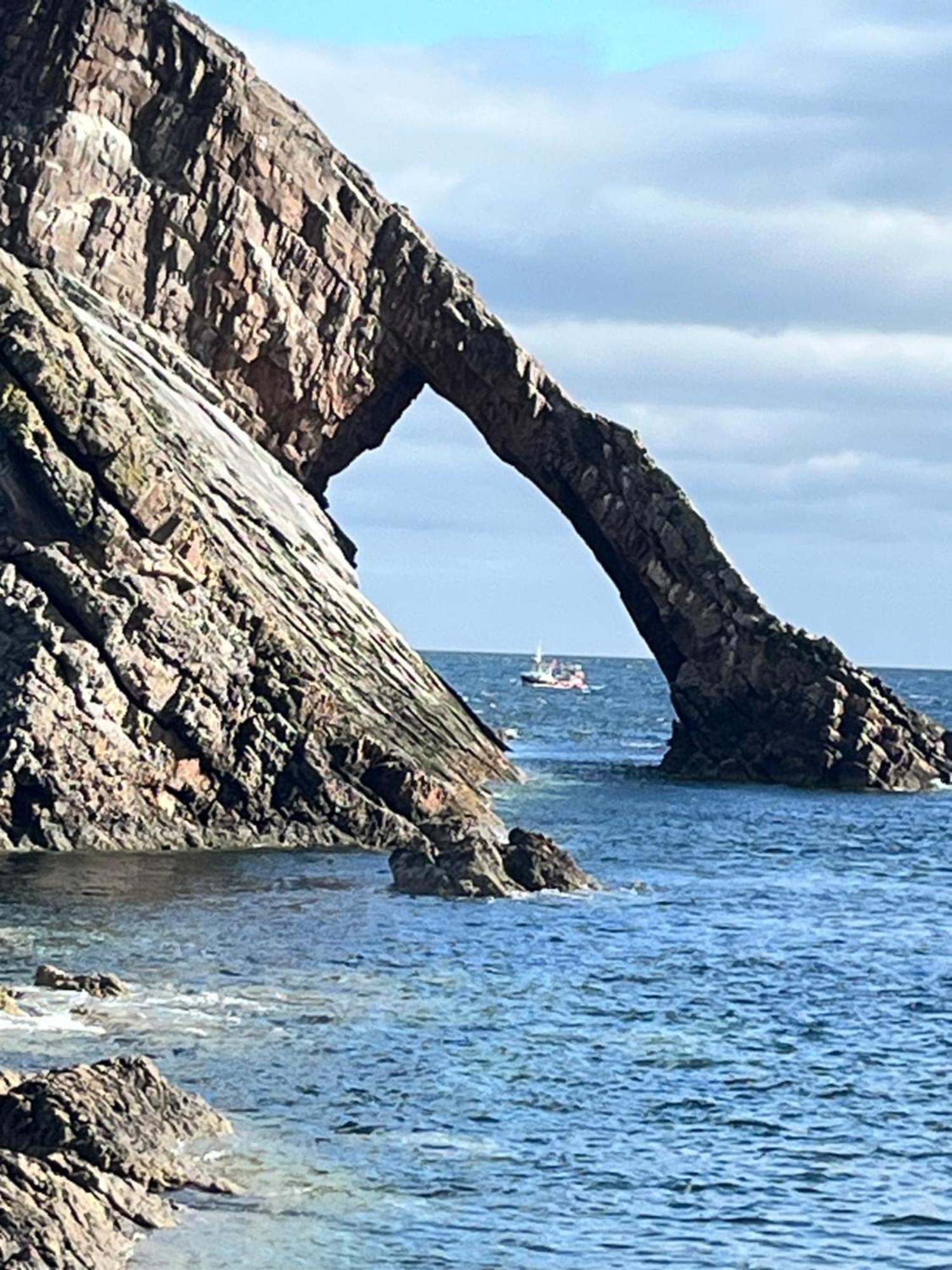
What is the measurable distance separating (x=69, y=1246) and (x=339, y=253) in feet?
212

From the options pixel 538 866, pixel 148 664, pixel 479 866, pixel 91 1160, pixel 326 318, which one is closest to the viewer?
pixel 91 1160

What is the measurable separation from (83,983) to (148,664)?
21.6 meters

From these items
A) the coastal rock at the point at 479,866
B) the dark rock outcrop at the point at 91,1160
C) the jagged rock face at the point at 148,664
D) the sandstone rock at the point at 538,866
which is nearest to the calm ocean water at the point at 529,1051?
the dark rock outcrop at the point at 91,1160

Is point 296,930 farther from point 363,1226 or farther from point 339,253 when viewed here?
point 339,253

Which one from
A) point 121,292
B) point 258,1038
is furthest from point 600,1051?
point 121,292

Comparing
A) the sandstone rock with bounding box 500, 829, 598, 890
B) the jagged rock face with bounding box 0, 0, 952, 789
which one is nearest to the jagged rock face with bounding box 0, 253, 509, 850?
the sandstone rock with bounding box 500, 829, 598, 890

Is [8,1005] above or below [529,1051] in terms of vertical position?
below

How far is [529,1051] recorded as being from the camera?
1315 inches

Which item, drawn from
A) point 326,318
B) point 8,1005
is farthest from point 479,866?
point 326,318

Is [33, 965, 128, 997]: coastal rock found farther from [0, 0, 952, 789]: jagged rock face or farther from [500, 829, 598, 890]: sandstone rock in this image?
[0, 0, 952, 789]: jagged rock face

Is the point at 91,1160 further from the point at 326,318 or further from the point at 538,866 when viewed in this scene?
the point at 326,318

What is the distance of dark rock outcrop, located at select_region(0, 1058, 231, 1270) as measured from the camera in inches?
810

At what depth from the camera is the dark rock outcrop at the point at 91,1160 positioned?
20562 millimetres

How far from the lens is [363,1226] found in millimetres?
23688
